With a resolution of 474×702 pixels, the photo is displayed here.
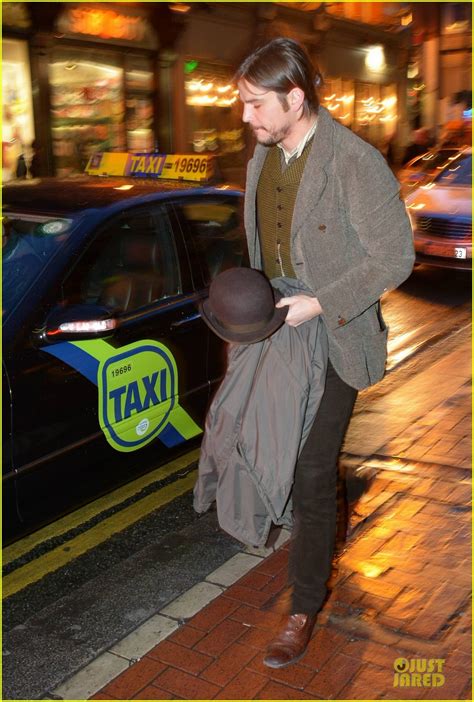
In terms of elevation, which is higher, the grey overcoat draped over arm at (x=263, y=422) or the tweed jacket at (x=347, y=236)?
the tweed jacket at (x=347, y=236)

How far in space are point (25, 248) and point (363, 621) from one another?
225cm

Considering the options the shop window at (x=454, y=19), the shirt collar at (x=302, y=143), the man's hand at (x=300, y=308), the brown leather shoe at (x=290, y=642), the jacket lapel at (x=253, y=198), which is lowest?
the brown leather shoe at (x=290, y=642)

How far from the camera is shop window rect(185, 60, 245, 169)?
1786cm

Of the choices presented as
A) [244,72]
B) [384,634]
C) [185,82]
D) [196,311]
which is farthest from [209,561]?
[185,82]

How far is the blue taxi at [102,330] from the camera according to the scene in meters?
3.50

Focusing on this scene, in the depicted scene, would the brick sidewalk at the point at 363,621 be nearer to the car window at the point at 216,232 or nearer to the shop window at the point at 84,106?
the car window at the point at 216,232

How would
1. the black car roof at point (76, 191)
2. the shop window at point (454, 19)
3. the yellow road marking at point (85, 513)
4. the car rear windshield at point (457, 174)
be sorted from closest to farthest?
the yellow road marking at point (85, 513) < the black car roof at point (76, 191) < the car rear windshield at point (457, 174) < the shop window at point (454, 19)

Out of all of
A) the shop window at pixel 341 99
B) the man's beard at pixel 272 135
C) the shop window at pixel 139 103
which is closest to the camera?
the man's beard at pixel 272 135

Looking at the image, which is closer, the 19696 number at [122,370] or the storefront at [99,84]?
the 19696 number at [122,370]

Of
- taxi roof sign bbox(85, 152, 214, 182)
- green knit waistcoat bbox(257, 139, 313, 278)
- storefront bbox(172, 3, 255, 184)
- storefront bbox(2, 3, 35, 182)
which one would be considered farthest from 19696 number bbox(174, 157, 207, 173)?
storefront bbox(172, 3, 255, 184)

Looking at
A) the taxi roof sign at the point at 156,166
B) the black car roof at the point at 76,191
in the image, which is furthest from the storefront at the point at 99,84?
the black car roof at the point at 76,191

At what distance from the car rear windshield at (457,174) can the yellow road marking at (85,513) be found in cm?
718

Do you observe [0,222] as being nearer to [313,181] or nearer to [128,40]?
[313,181]

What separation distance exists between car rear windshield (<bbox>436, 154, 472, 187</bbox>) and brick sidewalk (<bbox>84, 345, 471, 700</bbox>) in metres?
7.27
